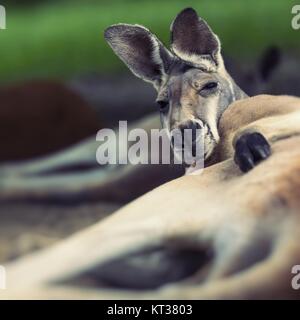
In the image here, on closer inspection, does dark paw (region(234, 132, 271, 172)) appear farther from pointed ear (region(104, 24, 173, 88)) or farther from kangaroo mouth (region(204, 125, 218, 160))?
pointed ear (region(104, 24, 173, 88))

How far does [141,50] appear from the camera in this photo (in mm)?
1926

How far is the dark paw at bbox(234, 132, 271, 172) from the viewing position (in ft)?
5.07

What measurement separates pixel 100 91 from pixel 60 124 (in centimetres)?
21

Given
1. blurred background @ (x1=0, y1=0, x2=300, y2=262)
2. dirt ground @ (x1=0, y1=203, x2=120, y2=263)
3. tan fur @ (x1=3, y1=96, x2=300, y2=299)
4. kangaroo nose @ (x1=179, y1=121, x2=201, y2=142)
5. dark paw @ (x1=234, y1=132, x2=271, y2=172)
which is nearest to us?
tan fur @ (x1=3, y1=96, x2=300, y2=299)

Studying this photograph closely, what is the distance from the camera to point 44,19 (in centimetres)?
261

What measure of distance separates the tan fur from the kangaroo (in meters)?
0.28

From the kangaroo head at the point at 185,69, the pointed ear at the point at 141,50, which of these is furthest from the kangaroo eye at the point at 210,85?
the pointed ear at the point at 141,50

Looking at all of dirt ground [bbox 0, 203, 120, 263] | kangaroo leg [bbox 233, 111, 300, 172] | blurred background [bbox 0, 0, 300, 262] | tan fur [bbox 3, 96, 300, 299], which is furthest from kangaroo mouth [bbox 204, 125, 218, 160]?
dirt ground [bbox 0, 203, 120, 263]

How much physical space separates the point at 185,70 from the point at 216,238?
1.93ft

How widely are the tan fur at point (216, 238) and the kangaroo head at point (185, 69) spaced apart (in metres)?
0.28

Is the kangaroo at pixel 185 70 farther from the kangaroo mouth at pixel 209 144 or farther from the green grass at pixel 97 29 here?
the green grass at pixel 97 29

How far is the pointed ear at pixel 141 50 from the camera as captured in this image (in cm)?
188
